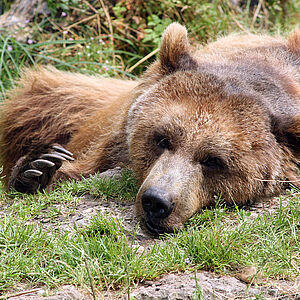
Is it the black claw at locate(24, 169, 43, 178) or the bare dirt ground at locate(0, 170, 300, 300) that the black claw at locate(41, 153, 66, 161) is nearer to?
the black claw at locate(24, 169, 43, 178)

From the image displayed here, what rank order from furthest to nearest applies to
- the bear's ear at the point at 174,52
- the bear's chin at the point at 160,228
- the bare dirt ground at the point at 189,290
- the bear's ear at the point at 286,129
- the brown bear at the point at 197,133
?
the bear's ear at the point at 174,52
the bear's ear at the point at 286,129
the brown bear at the point at 197,133
the bear's chin at the point at 160,228
the bare dirt ground at the point at 189,290

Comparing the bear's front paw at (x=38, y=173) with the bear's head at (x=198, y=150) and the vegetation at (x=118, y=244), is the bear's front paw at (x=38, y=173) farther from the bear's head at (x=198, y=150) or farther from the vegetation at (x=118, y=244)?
the bear's head at (x=198, y=150)

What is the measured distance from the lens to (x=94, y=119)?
15.4 ft

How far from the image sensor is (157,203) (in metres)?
2.96

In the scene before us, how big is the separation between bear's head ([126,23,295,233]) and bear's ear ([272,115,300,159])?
0.05 metres

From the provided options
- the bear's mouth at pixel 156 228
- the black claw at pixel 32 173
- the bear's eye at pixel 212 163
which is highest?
the bear's eye at pixel 212 163

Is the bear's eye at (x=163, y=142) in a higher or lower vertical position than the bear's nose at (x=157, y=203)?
higher

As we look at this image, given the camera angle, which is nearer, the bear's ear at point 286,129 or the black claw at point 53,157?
the bear's ear at point 286,129

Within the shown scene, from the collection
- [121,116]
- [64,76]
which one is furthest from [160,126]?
[64,76]

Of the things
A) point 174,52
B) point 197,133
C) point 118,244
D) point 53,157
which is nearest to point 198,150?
point 197,133

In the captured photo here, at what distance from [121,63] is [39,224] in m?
4.35

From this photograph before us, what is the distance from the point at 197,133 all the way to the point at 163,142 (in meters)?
0.27

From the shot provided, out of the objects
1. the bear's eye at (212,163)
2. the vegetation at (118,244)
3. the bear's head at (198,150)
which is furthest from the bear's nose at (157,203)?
the bear's eye at (212,163)

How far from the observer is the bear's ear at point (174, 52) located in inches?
150
